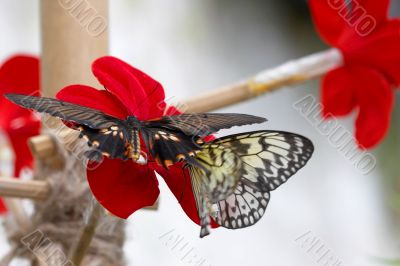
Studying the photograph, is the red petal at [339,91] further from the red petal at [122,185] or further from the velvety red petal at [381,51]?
the red petal at [122,185]

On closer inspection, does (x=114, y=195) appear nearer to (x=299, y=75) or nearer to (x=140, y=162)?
(x=140, y=162)

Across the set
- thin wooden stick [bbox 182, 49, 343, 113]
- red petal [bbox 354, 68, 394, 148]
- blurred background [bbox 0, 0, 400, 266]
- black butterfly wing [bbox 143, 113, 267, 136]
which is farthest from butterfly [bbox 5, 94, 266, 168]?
blurred background [bbox 0, 0, 400, 266]

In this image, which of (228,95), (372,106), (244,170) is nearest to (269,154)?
(244,170)

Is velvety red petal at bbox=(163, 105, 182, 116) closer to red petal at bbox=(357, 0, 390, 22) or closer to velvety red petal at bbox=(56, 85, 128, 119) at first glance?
velvety red petal at bbox=(56, 85, 128, 119)

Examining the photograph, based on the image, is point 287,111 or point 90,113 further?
point 287,111

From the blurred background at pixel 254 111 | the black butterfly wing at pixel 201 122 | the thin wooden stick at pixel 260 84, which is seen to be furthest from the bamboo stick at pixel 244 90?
the blurred background at pixel 254 111

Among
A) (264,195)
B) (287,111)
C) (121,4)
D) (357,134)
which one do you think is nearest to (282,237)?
(287,111)
